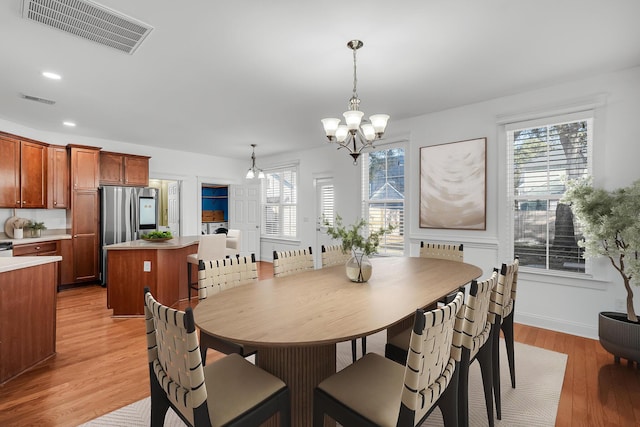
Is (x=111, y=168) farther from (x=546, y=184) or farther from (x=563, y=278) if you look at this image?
(x=563, y=278)

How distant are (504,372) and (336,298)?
182 centimetres

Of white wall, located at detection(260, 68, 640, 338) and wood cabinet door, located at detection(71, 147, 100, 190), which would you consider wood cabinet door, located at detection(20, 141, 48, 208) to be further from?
white wall, located at detection(260, 68, 640, 338)

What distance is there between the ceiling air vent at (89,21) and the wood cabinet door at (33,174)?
11.2ft

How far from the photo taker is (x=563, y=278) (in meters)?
3.30

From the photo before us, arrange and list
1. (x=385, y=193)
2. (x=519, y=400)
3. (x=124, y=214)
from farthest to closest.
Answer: (x=124, y=214)
(x=385, y=193)
(x=519, y=400)

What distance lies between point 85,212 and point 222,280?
4481 mm

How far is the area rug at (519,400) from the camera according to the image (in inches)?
75.0

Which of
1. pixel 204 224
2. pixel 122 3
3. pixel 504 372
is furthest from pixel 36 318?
pixel 204 224

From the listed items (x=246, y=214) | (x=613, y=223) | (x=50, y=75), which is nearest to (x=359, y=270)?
(x=613, y=223)

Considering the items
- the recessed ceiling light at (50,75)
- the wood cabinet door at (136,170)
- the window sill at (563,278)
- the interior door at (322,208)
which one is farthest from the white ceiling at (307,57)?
the window sill at (563,278)

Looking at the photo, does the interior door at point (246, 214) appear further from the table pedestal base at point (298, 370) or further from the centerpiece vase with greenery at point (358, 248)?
the table pedestal base at point (298, 370)

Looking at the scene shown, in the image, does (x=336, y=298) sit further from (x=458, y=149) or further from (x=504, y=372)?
(x=458, y=149)

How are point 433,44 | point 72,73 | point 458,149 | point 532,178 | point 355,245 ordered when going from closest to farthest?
point 355,245 → point 433,44 → point 72,73 → point 532,178 → point 458,149

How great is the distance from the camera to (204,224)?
29.0 ft
